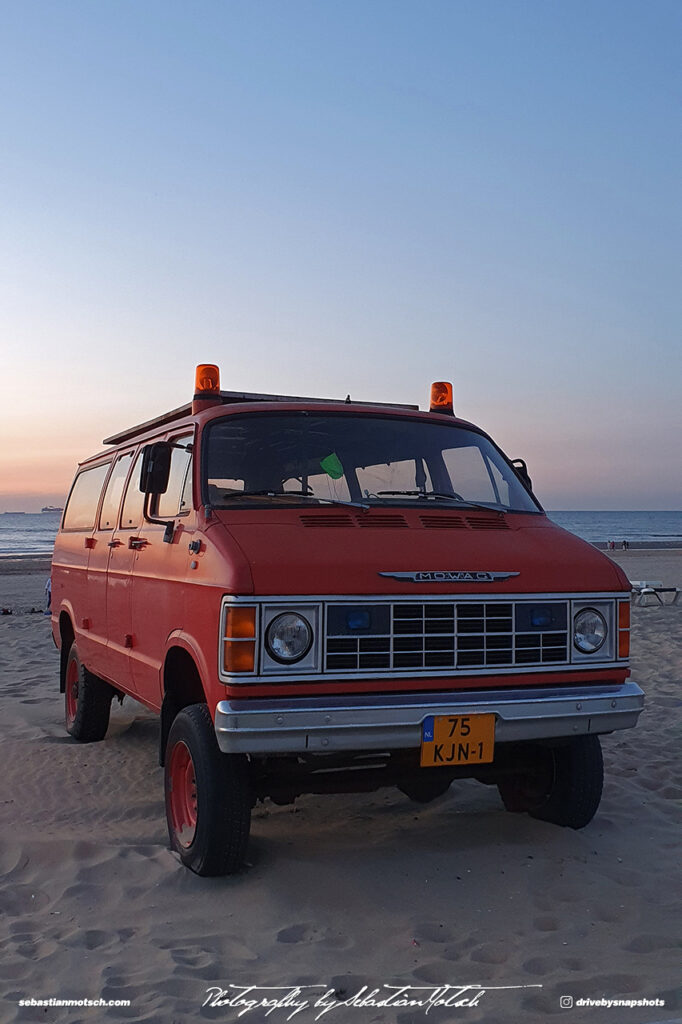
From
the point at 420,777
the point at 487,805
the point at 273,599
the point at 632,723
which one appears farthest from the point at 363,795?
the point at 273,599

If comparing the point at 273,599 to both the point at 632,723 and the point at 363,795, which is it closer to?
the point at 632,723

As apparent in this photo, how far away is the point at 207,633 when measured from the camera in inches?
172

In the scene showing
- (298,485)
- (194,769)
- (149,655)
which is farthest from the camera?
(149,655)

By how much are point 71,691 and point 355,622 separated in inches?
181

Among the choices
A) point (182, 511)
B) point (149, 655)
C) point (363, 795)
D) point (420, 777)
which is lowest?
point (363, 795)

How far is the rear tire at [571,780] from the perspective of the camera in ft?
16.8

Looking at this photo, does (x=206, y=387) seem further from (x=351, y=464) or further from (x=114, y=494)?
(x=114, y=494)

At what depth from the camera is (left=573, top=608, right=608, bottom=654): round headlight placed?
4.67m

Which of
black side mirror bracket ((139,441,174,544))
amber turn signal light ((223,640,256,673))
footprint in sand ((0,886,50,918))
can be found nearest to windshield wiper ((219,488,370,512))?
black side mirror bracket ((139,441,174,544))

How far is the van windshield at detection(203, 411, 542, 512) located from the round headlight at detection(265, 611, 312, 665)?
88cm

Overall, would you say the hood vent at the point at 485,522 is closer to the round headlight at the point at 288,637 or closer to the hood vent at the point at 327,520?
the hood vent at the point at 327,520

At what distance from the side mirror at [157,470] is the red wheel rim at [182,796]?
1421 millimetres

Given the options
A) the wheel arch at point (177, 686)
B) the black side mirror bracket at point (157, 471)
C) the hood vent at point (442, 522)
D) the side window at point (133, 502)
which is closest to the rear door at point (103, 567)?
the side window at point (133, 502)

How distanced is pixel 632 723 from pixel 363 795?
207 centimetres
